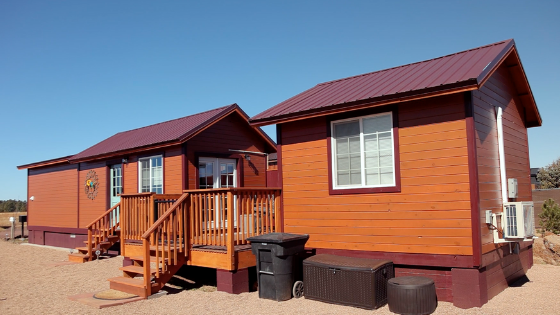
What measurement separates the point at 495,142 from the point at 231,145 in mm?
7790

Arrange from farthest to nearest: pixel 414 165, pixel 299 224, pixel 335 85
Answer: pixel 335 85 < pixel 299 224 < pixel 414 165

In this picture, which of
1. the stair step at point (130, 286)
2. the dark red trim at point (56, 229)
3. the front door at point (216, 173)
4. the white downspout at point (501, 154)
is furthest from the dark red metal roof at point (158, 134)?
the white downspout at point (501, 154)

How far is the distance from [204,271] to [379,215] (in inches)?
180

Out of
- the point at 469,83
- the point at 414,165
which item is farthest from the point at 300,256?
the point at 469,83

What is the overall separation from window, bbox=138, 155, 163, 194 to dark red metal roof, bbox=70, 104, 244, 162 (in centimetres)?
55

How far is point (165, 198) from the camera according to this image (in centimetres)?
997

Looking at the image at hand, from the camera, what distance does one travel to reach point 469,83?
6.53 metres

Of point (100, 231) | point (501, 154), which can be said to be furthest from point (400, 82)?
point (100, 231)

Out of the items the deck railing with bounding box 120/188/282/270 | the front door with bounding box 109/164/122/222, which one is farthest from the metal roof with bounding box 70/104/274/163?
the deck railing with bounding box 120/188/282/270

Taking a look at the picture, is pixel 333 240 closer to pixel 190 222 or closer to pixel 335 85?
pixel 190 222

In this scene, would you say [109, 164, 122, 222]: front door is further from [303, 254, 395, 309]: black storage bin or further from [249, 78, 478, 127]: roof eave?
[303, 254, 395, 309]: black storage bin

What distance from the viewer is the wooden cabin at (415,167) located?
6.84 metres

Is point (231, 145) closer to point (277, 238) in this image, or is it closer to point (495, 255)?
point (277, 238)

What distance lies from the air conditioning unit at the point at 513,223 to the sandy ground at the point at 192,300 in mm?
973
